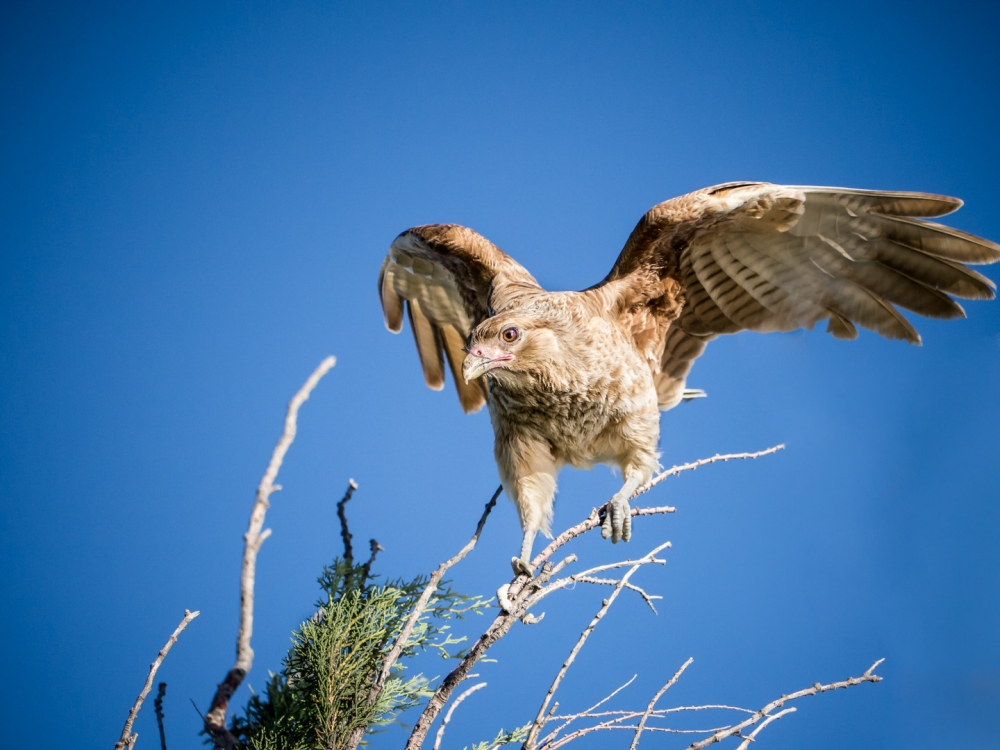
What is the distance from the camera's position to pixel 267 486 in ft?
2.24

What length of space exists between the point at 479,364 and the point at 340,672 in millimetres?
904

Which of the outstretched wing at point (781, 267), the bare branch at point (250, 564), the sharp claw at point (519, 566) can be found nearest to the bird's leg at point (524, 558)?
the sharp claw at point (519, 566)

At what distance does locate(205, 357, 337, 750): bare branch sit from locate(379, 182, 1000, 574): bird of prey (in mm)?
1223

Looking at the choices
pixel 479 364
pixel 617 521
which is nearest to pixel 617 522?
pixel 617 521

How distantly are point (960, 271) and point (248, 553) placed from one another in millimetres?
2228

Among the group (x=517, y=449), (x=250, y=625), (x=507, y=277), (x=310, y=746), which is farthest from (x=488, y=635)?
(x=507, y=277)

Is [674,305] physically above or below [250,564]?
above

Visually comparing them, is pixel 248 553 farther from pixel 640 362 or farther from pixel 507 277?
pixel 507 277

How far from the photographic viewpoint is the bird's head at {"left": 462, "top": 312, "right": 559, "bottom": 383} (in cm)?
202

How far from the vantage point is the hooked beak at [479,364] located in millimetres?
1980

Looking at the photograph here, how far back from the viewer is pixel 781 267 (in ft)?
7.95

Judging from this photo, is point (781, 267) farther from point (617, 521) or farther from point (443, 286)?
point (443, 286)

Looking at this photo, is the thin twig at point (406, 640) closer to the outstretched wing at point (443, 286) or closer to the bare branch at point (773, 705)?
the bare branch at point (773, 705)

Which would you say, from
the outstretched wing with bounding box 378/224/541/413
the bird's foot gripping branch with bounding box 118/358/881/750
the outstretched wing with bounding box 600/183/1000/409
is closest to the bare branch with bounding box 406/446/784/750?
the bird's foot gripping branch with bounding box 118/358/881/750
